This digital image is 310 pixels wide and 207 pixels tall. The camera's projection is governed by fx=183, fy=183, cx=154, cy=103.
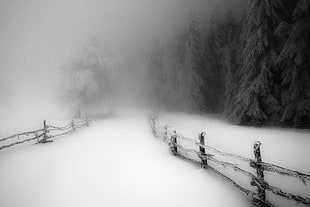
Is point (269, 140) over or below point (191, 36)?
below

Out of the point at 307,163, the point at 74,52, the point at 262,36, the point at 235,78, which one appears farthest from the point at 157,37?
the point at 307,163

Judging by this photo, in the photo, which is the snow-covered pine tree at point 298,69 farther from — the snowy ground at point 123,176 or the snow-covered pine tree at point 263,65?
→ the snowy ground at point 123,176

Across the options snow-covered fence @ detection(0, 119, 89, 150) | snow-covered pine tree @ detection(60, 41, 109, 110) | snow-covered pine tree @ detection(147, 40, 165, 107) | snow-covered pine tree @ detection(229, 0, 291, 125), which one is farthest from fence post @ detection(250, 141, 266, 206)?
snow-covered pine tree @ detection(147, 40, 165, 107)

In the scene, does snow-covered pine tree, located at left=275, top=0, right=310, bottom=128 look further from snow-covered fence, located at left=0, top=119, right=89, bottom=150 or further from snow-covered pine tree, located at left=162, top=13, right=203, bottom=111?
snow-covered fence, located at left=0, top=119, right=89, bottom=150

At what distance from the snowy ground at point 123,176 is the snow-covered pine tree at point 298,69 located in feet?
7.99

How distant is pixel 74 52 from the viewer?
31297 millimetres

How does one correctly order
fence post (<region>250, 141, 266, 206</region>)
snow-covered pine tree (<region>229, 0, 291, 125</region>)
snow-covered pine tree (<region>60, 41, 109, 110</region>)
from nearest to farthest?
fence post (<region>250, 141, 266, 206</region>) < snow-covered pine tree (<region>229, 0, 291, 125</region>) < snow-covered pine tree (<region>60, 41, 109, 110</region>)

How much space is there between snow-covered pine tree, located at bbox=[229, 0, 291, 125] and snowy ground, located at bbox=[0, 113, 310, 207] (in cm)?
397

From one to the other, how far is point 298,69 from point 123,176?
14.6 metres

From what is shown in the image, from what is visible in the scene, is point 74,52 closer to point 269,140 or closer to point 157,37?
point 157,37

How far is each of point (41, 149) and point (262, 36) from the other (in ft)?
63.6

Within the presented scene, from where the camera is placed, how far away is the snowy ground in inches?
217

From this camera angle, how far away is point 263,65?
612 inches

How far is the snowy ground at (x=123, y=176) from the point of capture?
5.52 m
